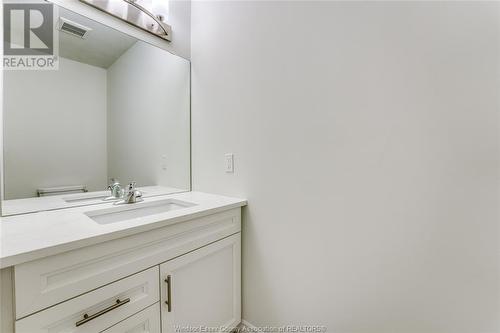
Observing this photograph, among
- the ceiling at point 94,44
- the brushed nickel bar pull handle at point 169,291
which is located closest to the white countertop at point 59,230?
the brushed nickel bar pull handle at point 169,291

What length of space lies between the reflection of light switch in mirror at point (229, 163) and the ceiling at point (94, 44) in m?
0.87

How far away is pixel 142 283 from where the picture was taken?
2.84ft

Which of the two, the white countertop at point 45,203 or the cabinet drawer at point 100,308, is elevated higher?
the white countertop at point 45,203

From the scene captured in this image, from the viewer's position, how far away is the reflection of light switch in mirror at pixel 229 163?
140cm

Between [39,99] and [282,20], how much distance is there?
126 centimetres

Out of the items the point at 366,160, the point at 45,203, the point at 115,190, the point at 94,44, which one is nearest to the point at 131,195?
the point at 115,190

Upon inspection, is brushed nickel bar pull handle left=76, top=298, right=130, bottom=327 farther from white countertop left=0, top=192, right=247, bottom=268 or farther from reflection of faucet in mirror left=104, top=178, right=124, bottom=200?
reflection of faucet in mirror left=104, top=178, right=124, bottom=200

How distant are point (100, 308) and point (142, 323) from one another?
7.6 inches

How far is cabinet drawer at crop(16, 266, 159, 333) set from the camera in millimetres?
646

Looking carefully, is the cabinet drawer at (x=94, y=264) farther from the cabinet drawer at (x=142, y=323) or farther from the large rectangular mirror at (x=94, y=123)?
the large rectangular mirror at (x=94, y=123)

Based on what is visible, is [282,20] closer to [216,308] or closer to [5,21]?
[5,21]

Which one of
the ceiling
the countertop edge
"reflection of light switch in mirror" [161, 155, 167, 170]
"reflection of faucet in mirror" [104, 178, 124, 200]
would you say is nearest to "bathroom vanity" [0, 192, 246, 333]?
the countertop edge

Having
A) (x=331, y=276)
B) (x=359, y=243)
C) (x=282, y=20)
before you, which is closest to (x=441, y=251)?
(x=359, y=243)

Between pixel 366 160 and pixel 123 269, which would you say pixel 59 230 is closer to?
pixel 123 269
